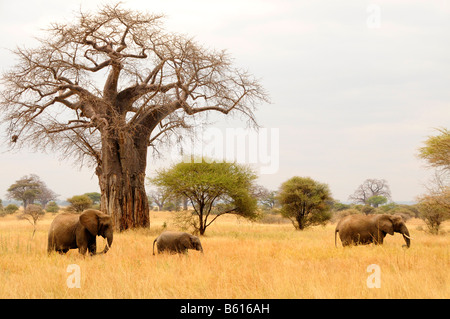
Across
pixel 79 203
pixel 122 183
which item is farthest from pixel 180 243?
pixel 79 203

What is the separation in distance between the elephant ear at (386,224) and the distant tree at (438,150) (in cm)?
555

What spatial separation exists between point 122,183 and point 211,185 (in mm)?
3768

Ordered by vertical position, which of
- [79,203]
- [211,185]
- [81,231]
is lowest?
[79,203]

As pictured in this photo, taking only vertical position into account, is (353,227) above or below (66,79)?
below

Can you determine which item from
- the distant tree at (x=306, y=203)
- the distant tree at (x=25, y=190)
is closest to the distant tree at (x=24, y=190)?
the distant tree at (x=25, y=190)

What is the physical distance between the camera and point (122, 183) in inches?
691

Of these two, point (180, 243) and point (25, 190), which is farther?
point (25, 190)

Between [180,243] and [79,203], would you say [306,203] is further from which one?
[79,203]

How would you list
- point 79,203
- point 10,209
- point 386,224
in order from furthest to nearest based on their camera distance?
point 10,209, point 79,203, point 386,224
